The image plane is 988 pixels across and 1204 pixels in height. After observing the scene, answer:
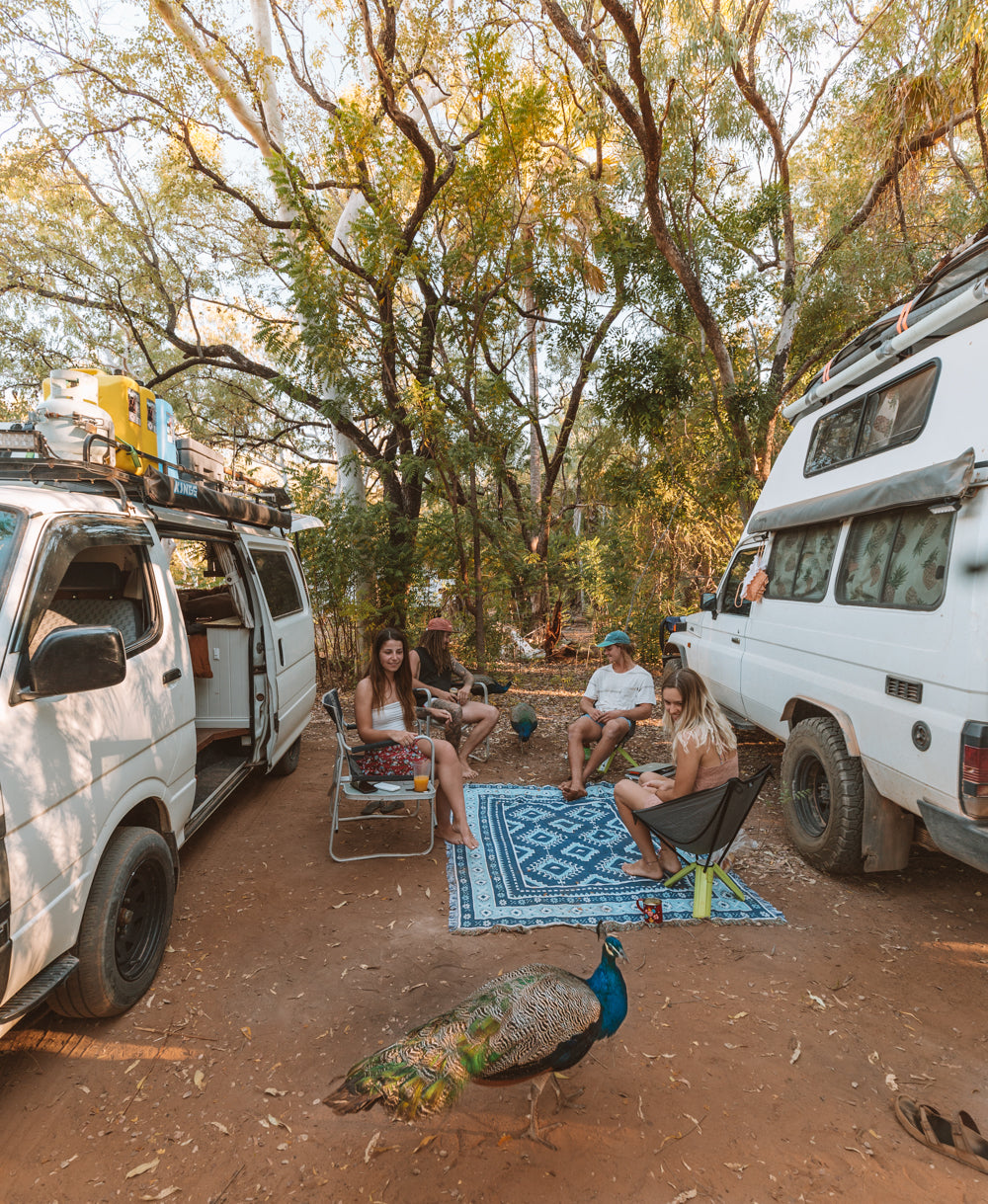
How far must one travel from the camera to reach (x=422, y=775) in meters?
4.20

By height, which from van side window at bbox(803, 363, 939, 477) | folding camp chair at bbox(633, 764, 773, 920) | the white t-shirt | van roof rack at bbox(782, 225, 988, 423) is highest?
van roof rack at bbox(782, 225, 988, 423)

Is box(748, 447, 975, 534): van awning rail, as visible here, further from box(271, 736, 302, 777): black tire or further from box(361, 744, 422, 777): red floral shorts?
box(271, 736, 302, 777): black tire

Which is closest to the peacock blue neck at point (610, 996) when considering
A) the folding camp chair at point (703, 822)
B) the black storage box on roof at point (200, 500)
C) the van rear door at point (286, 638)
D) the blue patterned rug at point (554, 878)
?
the blue patterned rug at point (554, 878)

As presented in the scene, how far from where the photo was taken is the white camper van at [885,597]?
9.28ft

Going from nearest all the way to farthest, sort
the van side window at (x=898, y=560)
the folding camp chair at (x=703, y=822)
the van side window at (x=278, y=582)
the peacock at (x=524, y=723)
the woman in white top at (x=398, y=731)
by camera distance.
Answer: the van side window at (x=898, y=560)
the folding camp chair at (x=703, y=822)
the woman in white top at (x=398, y=731)
the van side window at (x=278, y=582)
the peacock at (x=524, y=723)

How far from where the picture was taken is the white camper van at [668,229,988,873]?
283 cm

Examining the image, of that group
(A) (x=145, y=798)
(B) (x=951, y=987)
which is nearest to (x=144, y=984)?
(A) (x=145, y=798)

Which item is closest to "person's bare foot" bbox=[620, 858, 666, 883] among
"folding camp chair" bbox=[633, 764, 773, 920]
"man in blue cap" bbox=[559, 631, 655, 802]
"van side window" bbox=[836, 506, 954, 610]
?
"folding camp chair" bbox=[633, 764, 773, 920]

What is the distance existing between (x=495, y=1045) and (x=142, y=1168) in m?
1.17

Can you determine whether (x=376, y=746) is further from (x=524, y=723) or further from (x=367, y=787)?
(x=524, y=723)

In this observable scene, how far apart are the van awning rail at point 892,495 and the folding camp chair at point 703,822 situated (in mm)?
1466

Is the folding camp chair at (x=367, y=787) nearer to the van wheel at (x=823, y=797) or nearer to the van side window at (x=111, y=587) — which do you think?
the van side window at (x=111, y=587)

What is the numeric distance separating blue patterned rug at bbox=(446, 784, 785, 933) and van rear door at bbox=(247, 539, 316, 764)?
1.51m

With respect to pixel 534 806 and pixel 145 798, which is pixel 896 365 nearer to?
pixel 534 806
